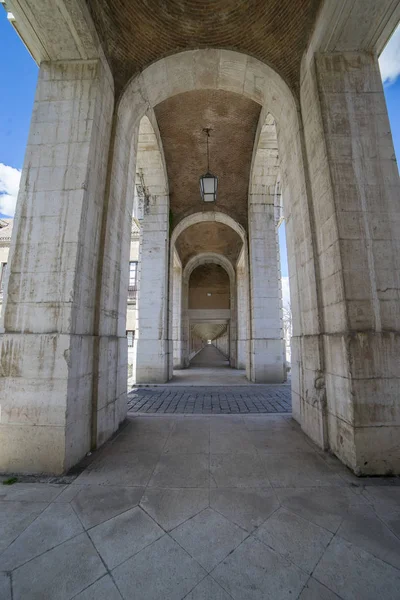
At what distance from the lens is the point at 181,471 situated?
2686mm

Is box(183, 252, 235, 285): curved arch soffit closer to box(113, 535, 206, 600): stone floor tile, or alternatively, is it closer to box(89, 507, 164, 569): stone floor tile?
box(89, 507, 164, 569): stone floor tile

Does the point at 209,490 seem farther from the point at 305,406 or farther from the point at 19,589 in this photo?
the point at 305,406

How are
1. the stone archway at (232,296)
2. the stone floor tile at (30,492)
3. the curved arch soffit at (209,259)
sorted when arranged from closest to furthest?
the stone floor tile at (30,492) → the stone archway at (232,296) → the curved arch soffit at (209,259)

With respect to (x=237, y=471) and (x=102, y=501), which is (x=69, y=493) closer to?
(x=102, y=501)

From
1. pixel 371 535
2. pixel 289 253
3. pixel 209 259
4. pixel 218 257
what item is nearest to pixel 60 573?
pixel 371 535

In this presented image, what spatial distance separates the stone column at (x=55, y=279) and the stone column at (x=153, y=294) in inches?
217

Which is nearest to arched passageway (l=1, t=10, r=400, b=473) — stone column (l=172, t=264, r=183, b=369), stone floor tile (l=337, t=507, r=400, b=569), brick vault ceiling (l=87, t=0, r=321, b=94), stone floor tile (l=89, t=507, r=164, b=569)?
brick vault ceiling (l=87, t=0, r=321, b=94)

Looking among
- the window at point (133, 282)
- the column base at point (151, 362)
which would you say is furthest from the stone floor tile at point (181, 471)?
the window at point (133, 282)

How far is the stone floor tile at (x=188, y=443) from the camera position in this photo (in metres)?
3.16

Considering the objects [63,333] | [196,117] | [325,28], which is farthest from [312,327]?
[196,117]

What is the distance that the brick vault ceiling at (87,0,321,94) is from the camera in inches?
150

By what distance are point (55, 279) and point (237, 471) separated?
295 centimetres

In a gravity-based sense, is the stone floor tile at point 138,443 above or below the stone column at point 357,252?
below

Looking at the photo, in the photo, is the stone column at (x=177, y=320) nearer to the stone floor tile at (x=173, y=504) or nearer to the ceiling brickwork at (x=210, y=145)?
the ceiling brickwork at (x=210, y=145)
